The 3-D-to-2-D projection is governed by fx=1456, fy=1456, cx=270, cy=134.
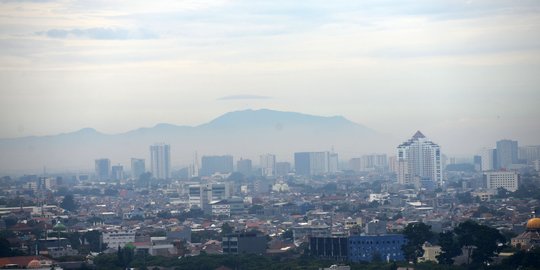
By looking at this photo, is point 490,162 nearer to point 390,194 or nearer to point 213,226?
point 390,194

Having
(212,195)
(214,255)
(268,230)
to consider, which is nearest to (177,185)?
(212,195)

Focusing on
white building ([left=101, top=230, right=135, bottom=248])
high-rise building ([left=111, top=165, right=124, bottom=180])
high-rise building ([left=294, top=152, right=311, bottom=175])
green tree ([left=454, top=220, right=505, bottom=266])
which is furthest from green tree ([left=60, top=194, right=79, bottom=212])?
high-rise building ([left=294, top=152, right=311, bottom=175])

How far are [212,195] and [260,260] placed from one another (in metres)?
43.3

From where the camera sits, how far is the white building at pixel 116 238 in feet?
163

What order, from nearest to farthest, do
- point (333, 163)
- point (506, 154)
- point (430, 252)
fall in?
point (430, 252), point (506, 154), point (333, 163)

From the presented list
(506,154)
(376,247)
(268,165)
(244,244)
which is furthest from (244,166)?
(376,247)

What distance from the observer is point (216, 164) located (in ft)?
442

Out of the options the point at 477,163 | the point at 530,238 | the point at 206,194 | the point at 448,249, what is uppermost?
the point at 477,163

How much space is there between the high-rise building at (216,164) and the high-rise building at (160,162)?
5158 mm

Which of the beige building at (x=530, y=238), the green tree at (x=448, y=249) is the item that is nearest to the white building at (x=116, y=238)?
the beige building at (x=530, y=238)

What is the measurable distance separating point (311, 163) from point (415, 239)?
95.2 meters

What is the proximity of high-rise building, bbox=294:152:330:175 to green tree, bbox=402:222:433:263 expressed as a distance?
91.6 metres

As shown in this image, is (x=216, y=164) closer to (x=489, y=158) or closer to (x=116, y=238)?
(x=489, y=158)

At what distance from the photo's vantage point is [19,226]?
178ft
